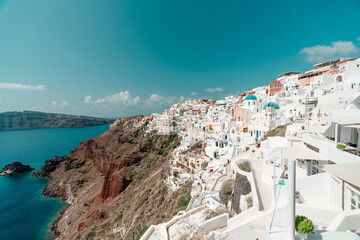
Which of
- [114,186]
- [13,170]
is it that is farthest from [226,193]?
[13,170]

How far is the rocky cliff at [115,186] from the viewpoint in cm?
2144

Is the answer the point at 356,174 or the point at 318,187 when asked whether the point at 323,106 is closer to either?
the point at 318,187

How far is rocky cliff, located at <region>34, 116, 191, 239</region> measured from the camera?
2144 cm

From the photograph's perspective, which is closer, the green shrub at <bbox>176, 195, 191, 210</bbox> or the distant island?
the green shrub at <bbox>176, 195, 191, 210</bbox>

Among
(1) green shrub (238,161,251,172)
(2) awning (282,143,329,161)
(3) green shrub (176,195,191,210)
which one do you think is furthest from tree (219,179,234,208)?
(2) awning (282,143,329,161)

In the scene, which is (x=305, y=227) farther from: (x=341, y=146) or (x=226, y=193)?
(x=226, y=193)

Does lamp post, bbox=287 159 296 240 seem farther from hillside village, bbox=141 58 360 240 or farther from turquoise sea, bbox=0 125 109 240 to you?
turquoise sea, bbox=0 125 109 240

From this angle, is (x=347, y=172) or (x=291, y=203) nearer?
(x=291, y=203)

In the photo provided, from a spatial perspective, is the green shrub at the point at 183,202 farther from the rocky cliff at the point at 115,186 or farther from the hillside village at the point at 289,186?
the hillside village at the point at 289,186

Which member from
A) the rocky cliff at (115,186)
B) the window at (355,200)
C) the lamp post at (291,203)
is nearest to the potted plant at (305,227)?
the lamp post at (291,203)

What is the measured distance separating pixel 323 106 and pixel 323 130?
12.3 m

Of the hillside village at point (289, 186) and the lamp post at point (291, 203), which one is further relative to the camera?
the hillside village at point (289, 186)

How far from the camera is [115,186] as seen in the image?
38.0 m

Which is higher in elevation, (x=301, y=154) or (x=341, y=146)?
(x=341, y=146)
